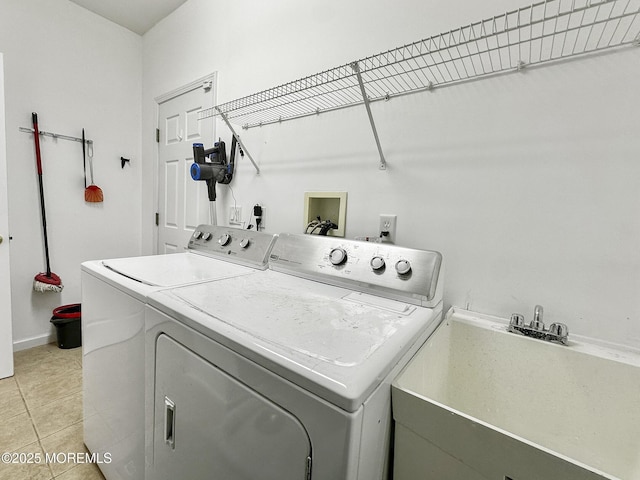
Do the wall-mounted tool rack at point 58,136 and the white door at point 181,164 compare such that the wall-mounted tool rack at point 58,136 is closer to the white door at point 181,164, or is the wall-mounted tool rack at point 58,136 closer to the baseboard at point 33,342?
the white door at point 181,164

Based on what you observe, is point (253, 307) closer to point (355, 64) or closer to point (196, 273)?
point (196, 273)

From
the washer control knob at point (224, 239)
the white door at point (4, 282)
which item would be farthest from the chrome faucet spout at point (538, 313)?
the white door at point (4, 282)

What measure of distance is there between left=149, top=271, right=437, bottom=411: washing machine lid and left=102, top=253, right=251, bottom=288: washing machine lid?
0.13 meters

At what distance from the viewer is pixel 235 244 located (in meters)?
1.57

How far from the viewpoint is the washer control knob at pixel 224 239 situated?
1626 millimetres

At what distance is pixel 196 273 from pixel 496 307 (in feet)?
4.03

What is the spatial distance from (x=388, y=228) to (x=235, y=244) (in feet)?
2.67

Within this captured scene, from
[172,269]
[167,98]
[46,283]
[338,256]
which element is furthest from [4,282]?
[338,256]

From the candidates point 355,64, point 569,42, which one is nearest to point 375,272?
point 355,64

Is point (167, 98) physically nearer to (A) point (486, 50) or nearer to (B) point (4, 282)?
(B) point (4, 282)

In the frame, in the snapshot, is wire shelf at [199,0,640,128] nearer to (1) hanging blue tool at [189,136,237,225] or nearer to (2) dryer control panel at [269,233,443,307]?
(1) hanging blue tool at [189,136,237,225]

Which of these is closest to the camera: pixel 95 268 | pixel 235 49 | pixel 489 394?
pixel 489 394

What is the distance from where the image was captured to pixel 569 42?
0.95 meters

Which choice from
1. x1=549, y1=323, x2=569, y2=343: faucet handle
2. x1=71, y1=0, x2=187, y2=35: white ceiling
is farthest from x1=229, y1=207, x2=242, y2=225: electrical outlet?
x1=71, y1=0, x2=187, y2=35: white ceiling
